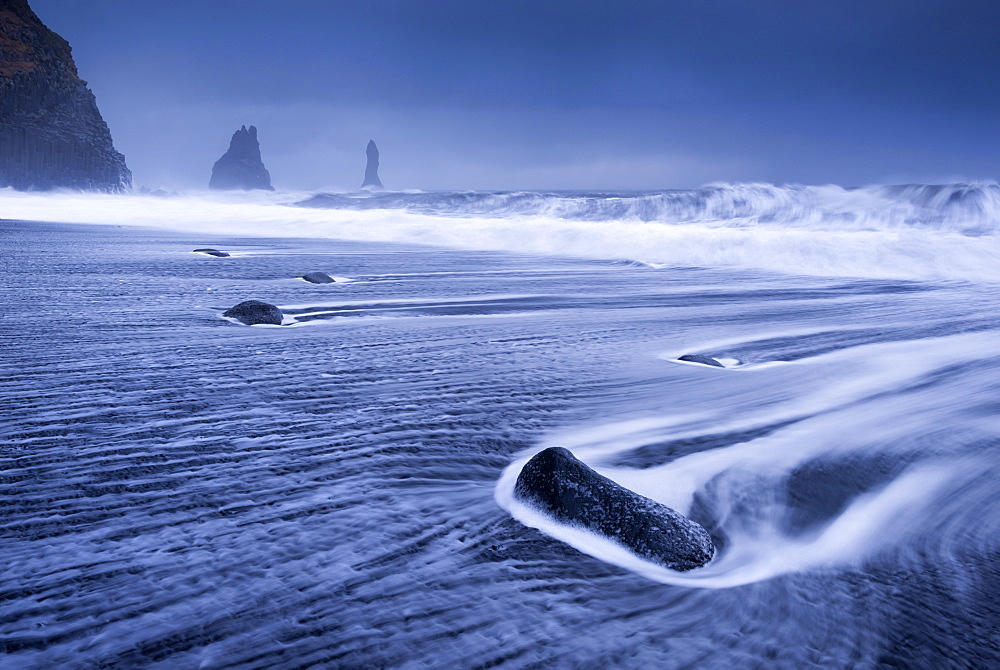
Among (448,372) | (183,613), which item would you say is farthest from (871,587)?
(448,372)

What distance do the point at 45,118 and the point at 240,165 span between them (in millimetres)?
65628

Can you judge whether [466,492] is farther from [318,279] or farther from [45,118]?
[45,118]

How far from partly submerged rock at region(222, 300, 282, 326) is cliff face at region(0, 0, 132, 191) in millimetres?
66869

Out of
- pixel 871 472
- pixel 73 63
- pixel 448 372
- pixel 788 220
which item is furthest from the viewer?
pixel 73 63

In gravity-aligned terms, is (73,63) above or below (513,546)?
above

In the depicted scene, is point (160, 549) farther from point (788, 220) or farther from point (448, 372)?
point (788, 220)

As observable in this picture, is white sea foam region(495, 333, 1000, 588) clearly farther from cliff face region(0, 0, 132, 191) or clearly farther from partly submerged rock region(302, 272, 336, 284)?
cliff face region(0, 0, 132, 191)

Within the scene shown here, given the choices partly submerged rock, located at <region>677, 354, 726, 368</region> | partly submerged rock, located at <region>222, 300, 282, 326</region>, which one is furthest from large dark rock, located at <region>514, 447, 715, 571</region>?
partly submerged rock, located at <region>222, 300, 282, 326</region>

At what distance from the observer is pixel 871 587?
7.13 ft

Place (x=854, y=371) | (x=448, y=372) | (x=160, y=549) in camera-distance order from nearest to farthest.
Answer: (x=160, y=549)
(x=448, y=372)
(x=854, y=371)

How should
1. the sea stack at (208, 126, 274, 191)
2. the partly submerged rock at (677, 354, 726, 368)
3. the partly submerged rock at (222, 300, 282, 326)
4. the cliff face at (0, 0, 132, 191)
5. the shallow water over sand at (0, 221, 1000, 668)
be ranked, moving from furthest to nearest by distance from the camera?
1. the sea stack at (208, 126, 274, 191)
2. the cliff face at (0, 0, 132, 191)
3. the partly submerged rock at (222, 300, 282, 326)
4. the partly submerged rock at (677, 354, 726, 368)
5. the shallow water over sand at (0, 221, 1000, 668)

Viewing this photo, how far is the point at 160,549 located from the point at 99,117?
8030 centimetres

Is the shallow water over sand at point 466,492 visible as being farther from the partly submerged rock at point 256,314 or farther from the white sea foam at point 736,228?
the white sea foam at point 736,228

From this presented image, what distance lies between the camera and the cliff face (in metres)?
61.6
